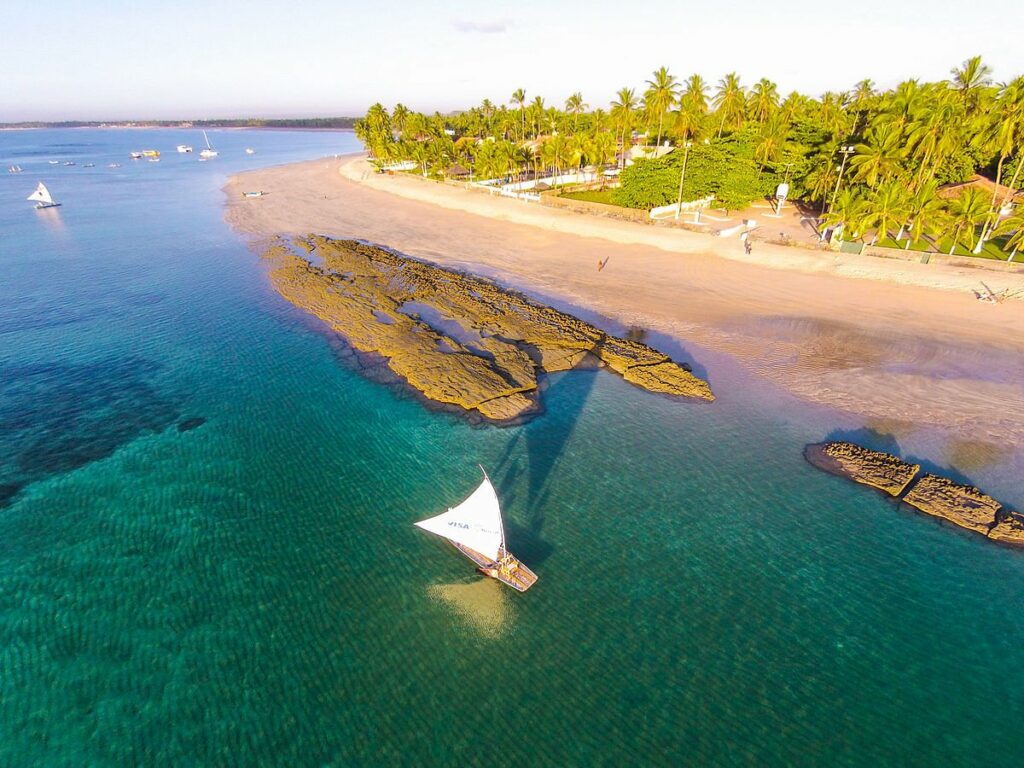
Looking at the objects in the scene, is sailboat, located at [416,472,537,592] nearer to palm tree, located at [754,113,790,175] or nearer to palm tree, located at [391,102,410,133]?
palm tree, located at [754,113,790,175]

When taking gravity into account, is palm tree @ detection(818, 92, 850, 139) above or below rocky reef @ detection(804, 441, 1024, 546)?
above

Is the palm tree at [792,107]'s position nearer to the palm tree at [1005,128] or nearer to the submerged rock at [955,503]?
the palm tree at [1005,128]

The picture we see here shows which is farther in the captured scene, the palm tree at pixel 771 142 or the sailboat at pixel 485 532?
the palm tree at pixel 771 142

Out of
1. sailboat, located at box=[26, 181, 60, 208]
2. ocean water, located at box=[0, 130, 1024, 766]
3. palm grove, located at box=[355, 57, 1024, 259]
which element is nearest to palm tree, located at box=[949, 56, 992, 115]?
palm grove, located at box=[355, 57, 1024, 259]

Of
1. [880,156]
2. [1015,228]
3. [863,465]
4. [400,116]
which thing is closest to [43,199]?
[400,116]

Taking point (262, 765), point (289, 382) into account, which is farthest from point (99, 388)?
point (262, 765)

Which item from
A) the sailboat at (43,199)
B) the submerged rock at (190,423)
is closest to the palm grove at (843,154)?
the submerged rock at (190,423)
